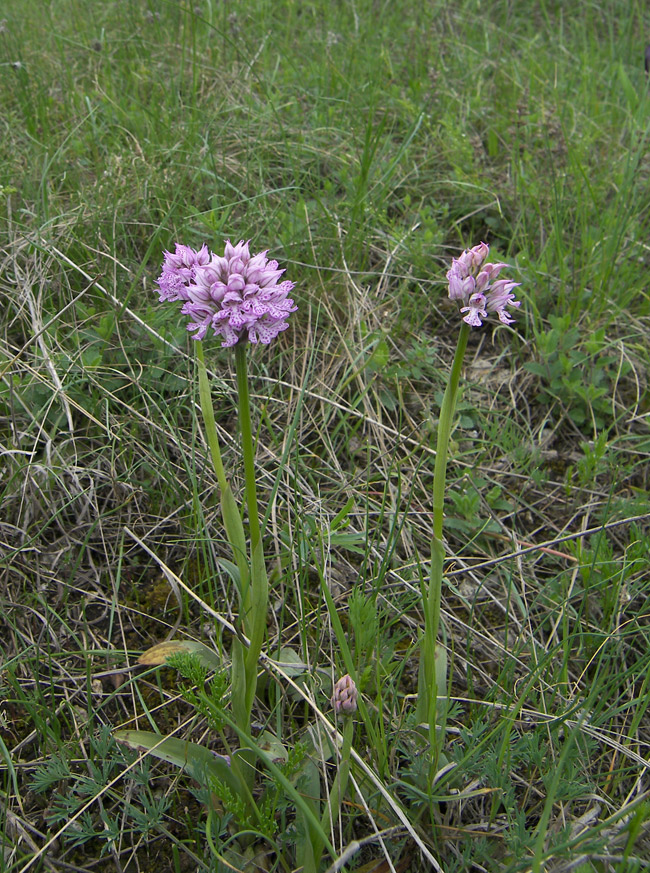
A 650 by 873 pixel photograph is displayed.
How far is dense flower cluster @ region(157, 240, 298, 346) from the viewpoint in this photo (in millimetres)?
1338

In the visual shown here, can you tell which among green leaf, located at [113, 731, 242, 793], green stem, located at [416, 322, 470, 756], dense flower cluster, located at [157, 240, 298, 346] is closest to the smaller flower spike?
green stem, located at [416, 322, 470, 756]

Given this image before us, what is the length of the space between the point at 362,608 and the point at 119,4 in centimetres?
414

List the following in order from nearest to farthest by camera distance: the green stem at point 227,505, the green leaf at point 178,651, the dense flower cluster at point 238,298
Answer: the dense flower cluster at point 238,298
the green stem at point 227,505
the green leaf at point 178,651

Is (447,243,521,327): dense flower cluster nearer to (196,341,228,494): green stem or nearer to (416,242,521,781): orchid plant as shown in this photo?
(416,242,521,781): orchid plant

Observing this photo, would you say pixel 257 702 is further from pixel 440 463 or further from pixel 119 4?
pixel 119 4

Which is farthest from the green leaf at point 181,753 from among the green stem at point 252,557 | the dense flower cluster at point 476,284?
the dense flower cluster at point 476,284

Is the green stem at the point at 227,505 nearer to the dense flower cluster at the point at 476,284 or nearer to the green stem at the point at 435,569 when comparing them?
the green stem at the point at 435,569

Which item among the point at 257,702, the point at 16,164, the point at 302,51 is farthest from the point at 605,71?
→ the point at 257,702

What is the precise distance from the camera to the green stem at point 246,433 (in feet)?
4.50

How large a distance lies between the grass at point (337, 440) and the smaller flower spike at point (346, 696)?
0.07 metres

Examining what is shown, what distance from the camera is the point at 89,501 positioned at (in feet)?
6.66

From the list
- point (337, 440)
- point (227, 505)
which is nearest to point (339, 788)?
point (227, 505)

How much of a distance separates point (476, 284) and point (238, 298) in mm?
502

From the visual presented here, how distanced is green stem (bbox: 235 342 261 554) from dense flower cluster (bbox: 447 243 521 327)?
47 cm
